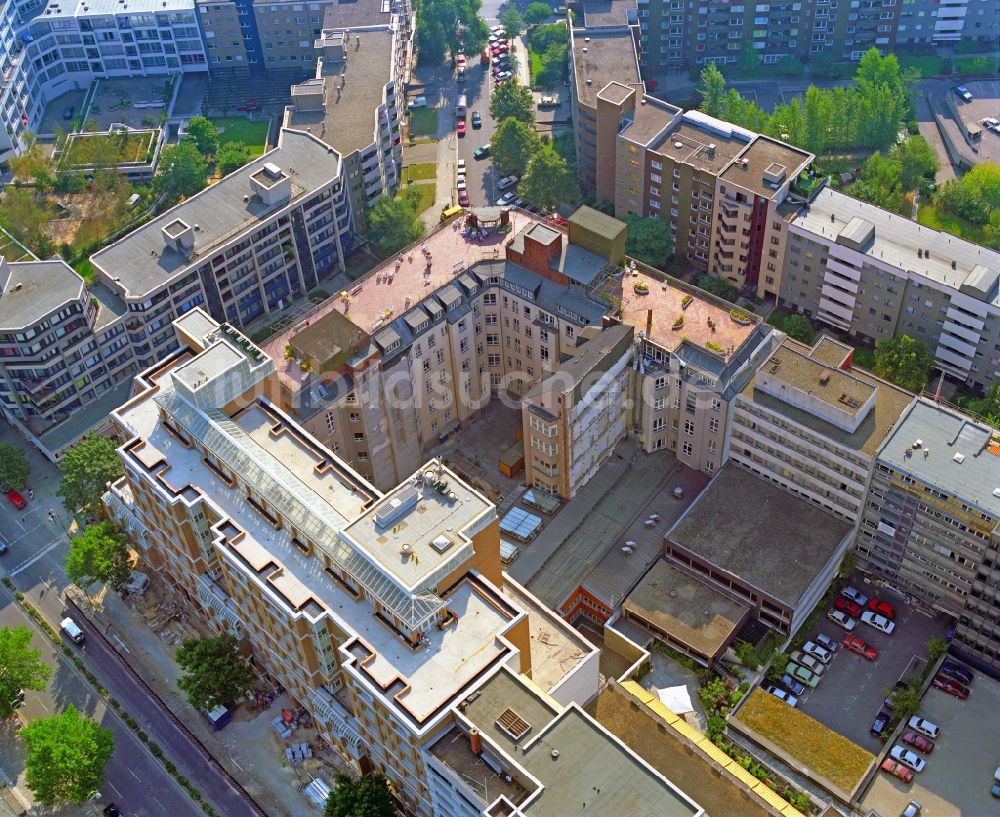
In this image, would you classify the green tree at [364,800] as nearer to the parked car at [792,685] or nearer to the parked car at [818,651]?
the parked car at [792,685]

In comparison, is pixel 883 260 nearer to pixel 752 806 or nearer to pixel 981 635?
pixel 981 635

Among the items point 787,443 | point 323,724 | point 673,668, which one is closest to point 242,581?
point 323,724

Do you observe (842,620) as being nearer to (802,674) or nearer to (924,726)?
(802,674)

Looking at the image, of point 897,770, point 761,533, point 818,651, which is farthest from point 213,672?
point 897,770

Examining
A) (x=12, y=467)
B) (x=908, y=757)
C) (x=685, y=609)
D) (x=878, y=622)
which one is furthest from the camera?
(x=12, y=467)

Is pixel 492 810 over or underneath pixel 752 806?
over

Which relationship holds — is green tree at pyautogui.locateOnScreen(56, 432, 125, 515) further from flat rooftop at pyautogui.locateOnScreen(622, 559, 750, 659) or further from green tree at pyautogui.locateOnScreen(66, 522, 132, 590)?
flat rooftop at pyautogui.locateOnScreen(622, 559, 750, 659)
